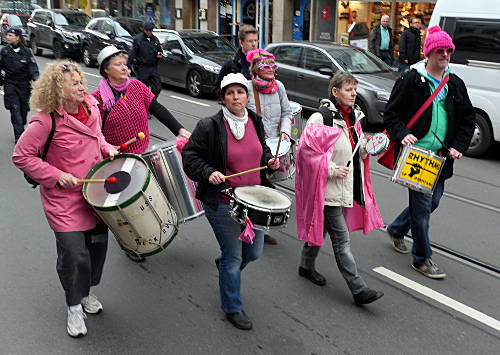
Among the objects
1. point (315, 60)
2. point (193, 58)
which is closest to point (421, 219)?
point (315, 60)

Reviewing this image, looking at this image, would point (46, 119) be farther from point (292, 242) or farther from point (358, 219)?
point (292, 242)

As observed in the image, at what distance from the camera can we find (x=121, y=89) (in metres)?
4.51

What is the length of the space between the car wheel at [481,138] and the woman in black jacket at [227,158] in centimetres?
609

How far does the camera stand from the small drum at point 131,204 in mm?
3500

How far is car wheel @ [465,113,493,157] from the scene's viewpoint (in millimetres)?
8828

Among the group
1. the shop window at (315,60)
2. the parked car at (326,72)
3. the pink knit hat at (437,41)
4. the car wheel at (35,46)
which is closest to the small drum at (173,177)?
the pink knit hat at (437,41)

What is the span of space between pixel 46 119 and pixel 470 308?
3.34 m

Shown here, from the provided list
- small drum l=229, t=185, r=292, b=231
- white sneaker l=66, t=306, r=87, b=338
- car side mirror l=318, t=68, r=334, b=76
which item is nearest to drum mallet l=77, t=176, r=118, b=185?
small drum l=229, t=185, r=292, b=231

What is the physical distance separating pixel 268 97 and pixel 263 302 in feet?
6.41

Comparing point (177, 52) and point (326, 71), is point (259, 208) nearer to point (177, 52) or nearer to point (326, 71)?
point (326, 71)

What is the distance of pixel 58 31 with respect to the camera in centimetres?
2070

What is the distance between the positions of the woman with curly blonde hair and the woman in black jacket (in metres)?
0.61

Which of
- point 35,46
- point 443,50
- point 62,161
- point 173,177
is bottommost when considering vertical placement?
point 35,46

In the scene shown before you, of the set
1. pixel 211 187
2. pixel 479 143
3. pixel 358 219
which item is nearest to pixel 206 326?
pixel 211 187
